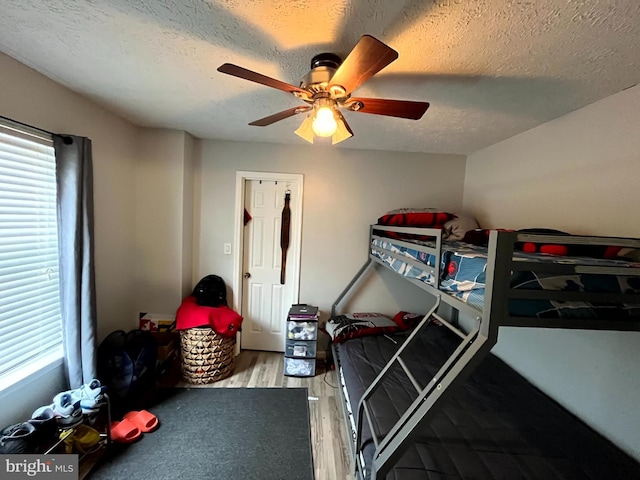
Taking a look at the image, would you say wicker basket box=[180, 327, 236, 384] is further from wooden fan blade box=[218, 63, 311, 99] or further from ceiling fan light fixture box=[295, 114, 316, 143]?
wooden fan blade box=[218, 63, 311, 99]

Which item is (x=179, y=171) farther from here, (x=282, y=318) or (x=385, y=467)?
(x=385, y=467)

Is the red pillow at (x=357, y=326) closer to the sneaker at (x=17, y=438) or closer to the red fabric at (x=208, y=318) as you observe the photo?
the red fabric at (x=208, y=318)

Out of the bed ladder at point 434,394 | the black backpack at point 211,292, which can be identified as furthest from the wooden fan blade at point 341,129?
the black backpack at point 211,292

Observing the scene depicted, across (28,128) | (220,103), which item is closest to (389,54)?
(220,103)

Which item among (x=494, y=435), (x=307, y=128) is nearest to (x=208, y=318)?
(x=307, y=128)

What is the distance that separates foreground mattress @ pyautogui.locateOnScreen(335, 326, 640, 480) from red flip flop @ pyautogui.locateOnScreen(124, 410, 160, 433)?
143 centimetres

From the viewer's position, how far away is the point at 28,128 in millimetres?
1710

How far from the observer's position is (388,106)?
1428 millimetres

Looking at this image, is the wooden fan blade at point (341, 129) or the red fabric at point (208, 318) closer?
the wooden fan blade at point (341, 129)

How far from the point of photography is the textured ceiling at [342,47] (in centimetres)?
110

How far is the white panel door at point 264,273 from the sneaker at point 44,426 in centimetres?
173

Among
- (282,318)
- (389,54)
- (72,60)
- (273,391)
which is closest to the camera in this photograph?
(389,54)

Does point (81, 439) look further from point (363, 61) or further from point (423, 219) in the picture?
point (423, 219)

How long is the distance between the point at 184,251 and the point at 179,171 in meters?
0.80
